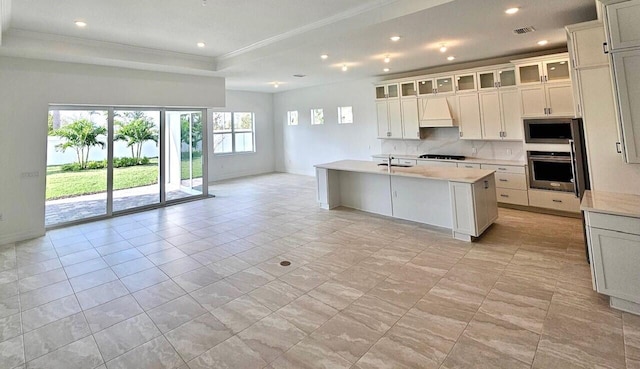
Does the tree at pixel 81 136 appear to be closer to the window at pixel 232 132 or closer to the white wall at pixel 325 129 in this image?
the window at pixel 232 132

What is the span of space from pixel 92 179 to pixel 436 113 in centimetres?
712

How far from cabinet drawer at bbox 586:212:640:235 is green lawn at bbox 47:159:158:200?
23.8 ft

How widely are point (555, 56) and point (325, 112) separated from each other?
5953 millimetres

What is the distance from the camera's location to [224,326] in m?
2.44

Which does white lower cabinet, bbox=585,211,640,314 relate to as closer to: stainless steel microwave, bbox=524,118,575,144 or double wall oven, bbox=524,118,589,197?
double wall oven, bbox=524,118,589,197

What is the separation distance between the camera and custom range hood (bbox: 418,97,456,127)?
21.2 feet

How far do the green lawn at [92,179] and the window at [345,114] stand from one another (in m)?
5.21

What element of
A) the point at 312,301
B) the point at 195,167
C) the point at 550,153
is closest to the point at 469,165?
the point at 550,153

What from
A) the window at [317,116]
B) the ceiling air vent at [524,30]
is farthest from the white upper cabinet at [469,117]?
the window at [317,116]

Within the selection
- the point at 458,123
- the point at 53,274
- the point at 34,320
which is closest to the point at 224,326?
Result: the point at 34,320

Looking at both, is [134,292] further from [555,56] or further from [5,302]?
[555,56]

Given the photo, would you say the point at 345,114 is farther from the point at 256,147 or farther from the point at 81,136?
the point at 81,136

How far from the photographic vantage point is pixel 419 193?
4844mm

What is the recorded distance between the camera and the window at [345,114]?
8.98 metres
